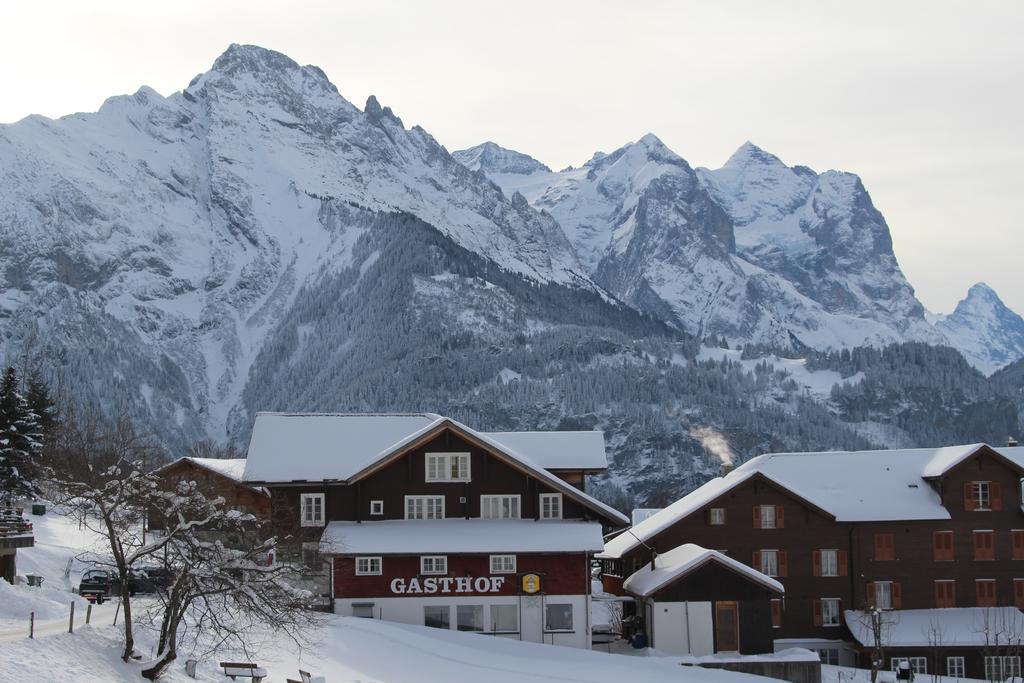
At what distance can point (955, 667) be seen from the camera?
7781 centimetres

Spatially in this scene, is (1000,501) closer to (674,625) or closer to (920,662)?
(920,662)

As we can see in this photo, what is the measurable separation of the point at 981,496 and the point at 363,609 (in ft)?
123

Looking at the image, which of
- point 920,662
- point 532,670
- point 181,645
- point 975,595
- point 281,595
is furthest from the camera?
point 975,595

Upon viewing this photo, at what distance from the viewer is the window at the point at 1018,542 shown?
83562 mm

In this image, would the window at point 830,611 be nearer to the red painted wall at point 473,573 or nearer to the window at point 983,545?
the window at point 983,545

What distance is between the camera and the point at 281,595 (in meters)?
44.4

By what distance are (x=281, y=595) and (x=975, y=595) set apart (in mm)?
51578

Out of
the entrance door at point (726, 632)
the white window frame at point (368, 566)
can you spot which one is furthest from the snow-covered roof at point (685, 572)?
the white window frame at point (368, 566)

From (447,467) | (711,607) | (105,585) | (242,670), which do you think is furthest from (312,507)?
(242,670)

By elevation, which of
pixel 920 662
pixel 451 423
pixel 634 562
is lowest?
pixel 920 662

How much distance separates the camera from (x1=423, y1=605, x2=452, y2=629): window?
69.9 meters

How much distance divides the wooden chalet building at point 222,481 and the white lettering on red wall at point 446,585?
16.6 m

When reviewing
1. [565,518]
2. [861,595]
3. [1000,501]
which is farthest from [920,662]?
[565,518]

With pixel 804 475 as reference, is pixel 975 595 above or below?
below
